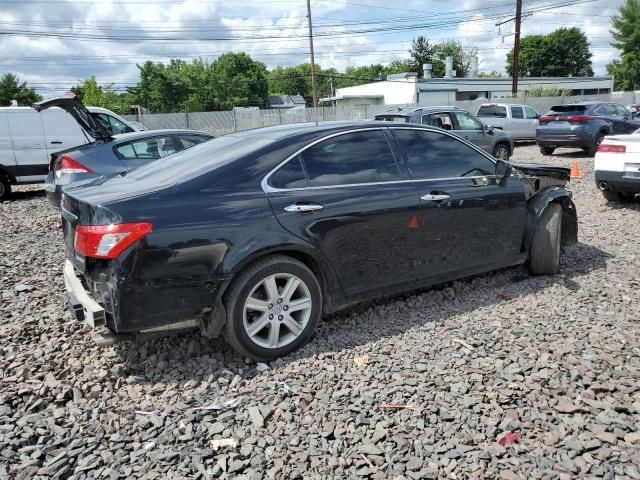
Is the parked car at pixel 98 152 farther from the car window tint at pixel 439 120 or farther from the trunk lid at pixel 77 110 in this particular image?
the car window tint at pixel 439 120

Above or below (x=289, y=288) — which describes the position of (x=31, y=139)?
above

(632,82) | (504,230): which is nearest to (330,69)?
(632,82)

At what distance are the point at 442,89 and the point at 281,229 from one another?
44.9 meters

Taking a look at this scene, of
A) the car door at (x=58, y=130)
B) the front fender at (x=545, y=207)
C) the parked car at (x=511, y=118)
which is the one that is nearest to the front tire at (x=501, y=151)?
the parked car at (x=511, y=118)

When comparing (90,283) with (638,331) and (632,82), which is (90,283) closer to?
(638,331)

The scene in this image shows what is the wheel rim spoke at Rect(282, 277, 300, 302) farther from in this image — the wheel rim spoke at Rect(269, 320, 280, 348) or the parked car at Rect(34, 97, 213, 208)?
the parked car at Rect(34, 97, 213, 208)

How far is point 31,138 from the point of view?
39.2ft

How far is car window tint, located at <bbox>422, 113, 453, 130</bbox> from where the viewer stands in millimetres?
13203

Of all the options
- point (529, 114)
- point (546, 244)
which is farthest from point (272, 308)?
point (529, 114)

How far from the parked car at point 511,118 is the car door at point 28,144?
15607 millimetres

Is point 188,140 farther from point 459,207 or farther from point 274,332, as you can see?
point 274,332

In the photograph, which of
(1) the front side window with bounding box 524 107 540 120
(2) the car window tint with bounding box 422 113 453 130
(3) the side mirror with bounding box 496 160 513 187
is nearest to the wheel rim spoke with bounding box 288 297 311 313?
(3) the side mirror with bounding box 496 160 513 187

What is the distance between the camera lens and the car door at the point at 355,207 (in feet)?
12.1

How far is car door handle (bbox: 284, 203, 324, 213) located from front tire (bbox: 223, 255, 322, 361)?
33cm
